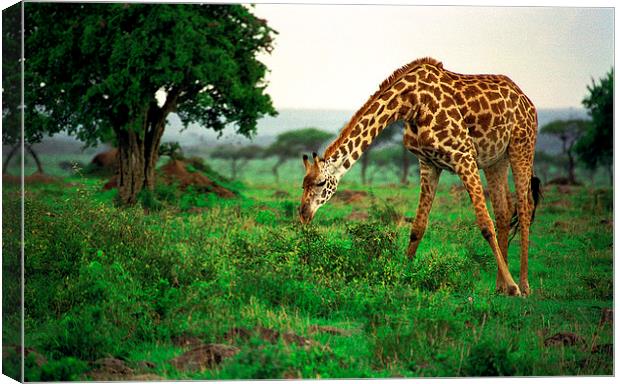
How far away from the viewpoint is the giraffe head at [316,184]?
8.23m

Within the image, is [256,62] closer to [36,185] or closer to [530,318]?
[36,185]

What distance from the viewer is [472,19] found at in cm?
1302

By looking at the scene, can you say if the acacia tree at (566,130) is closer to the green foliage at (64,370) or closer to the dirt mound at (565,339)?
the dirt mound at (565,339)

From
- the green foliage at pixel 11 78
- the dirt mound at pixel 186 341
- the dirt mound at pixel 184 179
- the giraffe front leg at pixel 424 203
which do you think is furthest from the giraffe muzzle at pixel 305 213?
the dirt mound at pixel 184 179

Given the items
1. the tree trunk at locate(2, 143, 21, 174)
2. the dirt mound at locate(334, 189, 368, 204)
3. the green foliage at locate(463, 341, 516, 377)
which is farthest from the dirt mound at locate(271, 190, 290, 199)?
the green foliage at locate(463, 341, 516, 377)

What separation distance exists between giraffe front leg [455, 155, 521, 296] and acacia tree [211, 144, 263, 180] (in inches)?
1093

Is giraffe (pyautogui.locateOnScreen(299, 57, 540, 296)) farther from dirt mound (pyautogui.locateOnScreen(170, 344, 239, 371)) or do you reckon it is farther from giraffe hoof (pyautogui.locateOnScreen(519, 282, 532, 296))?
dirt mound (pyautogui.locateOnScreen(170, 344, 239, 371))

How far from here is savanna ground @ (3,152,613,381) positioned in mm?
6852

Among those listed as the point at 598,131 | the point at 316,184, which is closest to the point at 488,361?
the point at 316,184

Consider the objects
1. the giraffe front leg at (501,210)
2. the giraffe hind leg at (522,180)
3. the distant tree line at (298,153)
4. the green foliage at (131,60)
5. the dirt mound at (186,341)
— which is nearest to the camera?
the dirt mound at (186,341)

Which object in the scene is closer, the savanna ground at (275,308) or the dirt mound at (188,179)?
the savanna ground at (275,308)

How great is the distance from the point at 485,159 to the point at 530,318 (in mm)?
1789

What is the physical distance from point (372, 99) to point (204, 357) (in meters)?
2.92

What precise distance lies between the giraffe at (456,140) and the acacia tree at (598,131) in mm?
5907
